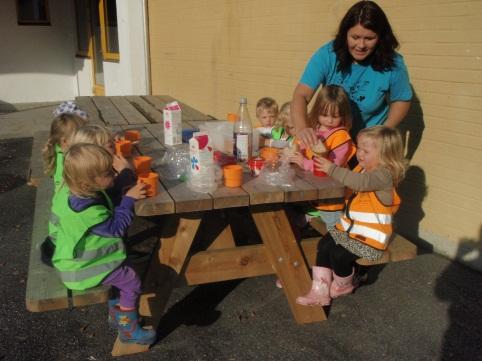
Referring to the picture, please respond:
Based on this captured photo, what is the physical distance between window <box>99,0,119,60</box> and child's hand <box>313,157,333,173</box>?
7744mm

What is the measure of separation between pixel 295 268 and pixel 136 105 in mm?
3320

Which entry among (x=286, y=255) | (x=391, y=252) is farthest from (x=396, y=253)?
(x=286, y=255)

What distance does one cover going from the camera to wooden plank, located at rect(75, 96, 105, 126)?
4.19m

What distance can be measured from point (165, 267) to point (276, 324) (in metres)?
0.84

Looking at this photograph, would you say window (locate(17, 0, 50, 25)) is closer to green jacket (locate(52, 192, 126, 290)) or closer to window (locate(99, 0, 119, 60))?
window (locate(99, 0, 119, 60))

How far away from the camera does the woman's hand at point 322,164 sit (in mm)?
2467

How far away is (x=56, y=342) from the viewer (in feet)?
8.58

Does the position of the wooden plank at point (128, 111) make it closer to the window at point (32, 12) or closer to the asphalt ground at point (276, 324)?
the asphalt ground at point (276, 324)

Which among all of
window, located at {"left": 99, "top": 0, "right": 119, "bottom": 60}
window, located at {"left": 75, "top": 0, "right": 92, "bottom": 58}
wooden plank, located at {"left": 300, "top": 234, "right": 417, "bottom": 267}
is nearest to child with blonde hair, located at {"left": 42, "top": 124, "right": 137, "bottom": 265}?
wooden plank, located at {"left": 300, "top": 234, "right": 417, "bottom": 267}

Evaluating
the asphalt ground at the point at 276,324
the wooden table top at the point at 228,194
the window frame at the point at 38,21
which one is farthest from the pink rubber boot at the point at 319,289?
the window frame at the point at 38,21

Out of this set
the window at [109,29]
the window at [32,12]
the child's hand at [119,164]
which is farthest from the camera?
the window at [32,12]

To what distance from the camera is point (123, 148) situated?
293 cm

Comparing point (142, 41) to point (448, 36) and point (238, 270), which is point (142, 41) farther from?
point (238, 270)

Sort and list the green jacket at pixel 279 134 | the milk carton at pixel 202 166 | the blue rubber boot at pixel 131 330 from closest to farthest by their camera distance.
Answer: the milk carton at pixel 202 166
the blue rubber boot at pixel 131 330
the green jacket at pixel 279 134
